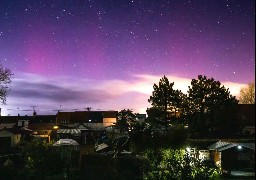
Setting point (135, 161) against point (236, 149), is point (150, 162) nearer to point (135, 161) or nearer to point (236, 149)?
point (135, 161)

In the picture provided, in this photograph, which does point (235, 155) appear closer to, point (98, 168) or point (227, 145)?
point (227, 145)

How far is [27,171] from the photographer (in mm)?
28141

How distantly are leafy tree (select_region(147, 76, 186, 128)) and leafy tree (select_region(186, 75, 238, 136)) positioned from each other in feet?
12.1

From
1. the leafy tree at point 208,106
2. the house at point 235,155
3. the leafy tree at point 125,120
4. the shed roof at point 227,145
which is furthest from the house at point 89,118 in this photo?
the house at point 235,155

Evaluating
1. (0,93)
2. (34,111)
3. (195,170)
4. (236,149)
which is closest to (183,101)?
(236,149)

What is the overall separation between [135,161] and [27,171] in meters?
8.61

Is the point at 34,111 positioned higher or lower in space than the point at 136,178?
higher

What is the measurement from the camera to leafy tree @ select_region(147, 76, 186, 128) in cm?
5884

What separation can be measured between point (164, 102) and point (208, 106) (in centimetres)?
949

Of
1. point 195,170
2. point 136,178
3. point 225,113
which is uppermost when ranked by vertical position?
point 225,113

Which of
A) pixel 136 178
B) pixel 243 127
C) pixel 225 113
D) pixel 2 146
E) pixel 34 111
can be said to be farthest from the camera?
pixel 34 111

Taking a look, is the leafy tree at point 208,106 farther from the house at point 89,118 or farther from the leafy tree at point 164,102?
the house at point 89,118

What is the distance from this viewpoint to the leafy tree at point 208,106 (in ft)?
162

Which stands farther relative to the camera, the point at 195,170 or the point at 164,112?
the point at 164,112
